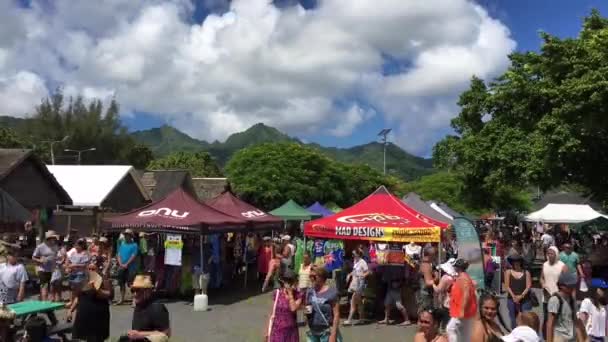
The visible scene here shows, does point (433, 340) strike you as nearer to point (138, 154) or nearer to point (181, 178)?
point (181, 178)

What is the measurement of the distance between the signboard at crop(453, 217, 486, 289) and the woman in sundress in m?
5.77

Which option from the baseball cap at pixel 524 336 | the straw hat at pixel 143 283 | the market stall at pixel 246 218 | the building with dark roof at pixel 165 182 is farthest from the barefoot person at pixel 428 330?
the building with dark roof at pixel 165 182

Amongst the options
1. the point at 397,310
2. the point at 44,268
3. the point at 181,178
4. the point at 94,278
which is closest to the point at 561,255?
the point at 397,310

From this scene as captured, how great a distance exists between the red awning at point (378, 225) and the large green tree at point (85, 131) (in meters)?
57.1

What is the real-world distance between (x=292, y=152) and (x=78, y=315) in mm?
36510

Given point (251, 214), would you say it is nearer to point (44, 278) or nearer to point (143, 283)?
point (44, 278)

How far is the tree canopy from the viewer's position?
133 ft

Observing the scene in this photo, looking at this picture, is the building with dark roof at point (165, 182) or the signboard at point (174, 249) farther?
the building with dark roof at point (165, 182)

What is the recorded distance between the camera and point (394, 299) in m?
11.7

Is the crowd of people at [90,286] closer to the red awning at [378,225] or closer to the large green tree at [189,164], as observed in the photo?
the red awning at [378,225]

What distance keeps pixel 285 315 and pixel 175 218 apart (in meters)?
8.33

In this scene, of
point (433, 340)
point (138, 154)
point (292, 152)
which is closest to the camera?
point (433, 340)

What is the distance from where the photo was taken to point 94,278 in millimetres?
7094

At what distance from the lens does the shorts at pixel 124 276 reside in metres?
13.5
